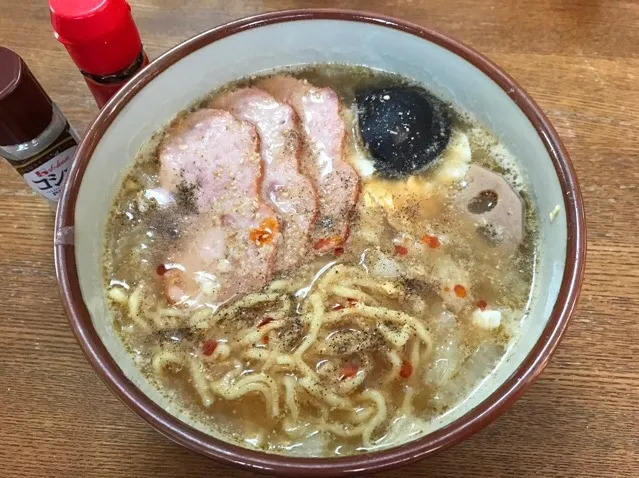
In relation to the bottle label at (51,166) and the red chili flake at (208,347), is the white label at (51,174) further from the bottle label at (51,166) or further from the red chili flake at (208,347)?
the red chili flake at (208,347)

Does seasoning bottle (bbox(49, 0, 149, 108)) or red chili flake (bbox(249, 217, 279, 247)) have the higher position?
seasoning bottle (bbox(49, 0, 149, 108))

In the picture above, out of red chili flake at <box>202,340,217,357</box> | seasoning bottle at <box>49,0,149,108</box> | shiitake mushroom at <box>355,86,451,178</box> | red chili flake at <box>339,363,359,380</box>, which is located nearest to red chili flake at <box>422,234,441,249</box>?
shiitake mushroom at <box>355,86,451,178</box>

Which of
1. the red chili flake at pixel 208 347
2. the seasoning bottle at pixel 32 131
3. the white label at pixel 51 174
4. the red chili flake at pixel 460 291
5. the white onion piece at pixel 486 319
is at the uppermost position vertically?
the seasoning bottle at pixel 32 131

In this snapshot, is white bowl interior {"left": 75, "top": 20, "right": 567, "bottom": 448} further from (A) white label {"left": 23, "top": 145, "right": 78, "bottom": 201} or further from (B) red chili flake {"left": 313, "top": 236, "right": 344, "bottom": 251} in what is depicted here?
(B) red chili flake {"left": 313, "top": 236, "right": 344, "bottom": 251}

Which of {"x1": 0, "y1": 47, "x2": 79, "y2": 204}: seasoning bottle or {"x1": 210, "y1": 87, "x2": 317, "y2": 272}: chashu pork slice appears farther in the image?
{"x1": 210, "y1": 87, "x2": 317, "y2": 272}: chashu pork slice

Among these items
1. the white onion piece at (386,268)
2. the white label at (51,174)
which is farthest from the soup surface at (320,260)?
the white label at (51,174)

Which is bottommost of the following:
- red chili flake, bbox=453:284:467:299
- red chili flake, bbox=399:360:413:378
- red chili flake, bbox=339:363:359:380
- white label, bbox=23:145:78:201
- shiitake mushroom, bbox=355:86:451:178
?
red chili flake, bbox=399:360:413:378

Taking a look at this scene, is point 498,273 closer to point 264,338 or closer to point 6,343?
point 264,338

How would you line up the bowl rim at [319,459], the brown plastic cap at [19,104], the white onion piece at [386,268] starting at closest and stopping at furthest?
the bowl rim at [319,459] < the brown plastic cap at [19,104] < the white onion piece at [386,268]

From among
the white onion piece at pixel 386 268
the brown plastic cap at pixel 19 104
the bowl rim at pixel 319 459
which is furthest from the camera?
the white onion piece at pixel 386 268
